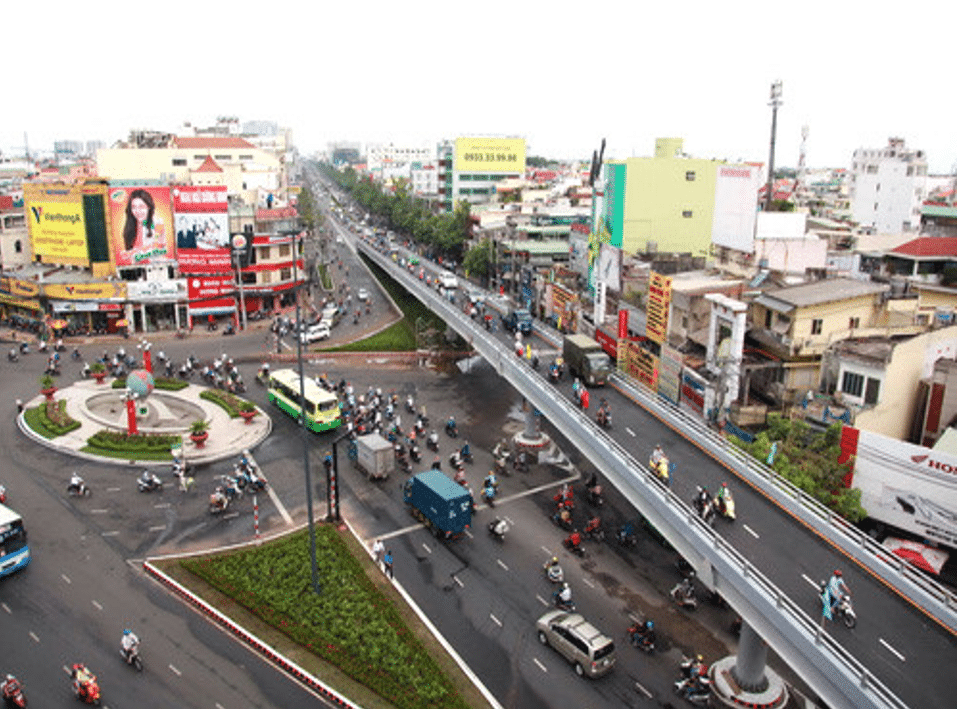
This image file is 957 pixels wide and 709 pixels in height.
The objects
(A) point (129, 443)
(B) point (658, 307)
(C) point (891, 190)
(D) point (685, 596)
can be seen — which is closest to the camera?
(D) point (685, 596)

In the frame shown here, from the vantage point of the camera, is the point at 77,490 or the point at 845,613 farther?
the point at 77,490

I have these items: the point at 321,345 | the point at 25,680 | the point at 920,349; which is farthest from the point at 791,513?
the point at 321,345

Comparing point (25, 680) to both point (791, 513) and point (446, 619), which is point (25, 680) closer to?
point (446, 619)

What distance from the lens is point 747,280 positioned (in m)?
51.9

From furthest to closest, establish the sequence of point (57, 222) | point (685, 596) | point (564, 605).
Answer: point (57, 222)
point (685, 596)
point (564, 605)

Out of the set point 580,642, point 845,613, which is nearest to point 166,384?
point 580,642

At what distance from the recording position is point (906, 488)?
31.6 meters

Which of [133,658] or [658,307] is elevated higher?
[658,307]

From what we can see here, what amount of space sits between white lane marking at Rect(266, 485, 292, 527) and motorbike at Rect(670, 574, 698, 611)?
18459 mm

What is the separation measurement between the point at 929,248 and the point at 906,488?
117ft

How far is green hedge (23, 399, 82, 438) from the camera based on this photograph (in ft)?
150

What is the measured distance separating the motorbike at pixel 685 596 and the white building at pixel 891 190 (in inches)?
3468

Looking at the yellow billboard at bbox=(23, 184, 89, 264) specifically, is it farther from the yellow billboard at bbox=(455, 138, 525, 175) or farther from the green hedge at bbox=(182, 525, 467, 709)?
the yellow billboard at bbox=(455, 138, 525, 175)

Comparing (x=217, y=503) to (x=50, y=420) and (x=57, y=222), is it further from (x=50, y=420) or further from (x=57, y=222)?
(x=57, y=222)
